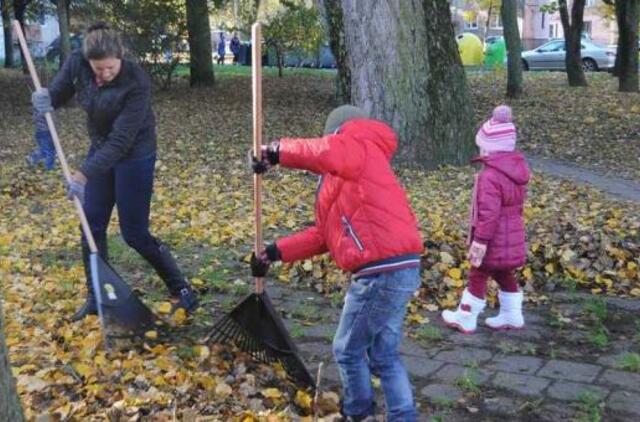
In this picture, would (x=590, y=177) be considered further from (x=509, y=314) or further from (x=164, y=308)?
(x=164, y=308)

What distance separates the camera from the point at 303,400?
14.1 feet

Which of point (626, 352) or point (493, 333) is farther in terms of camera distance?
point (493, 333)

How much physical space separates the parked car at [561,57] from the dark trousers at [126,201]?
107 ft

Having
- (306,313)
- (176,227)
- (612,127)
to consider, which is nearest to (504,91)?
(612,127)

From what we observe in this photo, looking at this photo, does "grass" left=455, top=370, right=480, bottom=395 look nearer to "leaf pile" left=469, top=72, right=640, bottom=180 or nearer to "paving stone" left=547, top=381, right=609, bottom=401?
"paving stone" left=547, top=381, right=609, bottom=401

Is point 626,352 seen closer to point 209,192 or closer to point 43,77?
point 209,192

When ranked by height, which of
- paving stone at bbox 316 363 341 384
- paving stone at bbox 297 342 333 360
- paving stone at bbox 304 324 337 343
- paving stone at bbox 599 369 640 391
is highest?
paving stone at bbox 304 324 337 343

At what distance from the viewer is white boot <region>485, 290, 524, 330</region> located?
552 cm

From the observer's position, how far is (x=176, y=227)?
28.6 feet

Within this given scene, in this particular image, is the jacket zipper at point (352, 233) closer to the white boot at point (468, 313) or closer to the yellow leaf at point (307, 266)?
the white boot at point (468, 313)

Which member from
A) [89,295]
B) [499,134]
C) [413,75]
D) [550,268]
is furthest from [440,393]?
[413,75]

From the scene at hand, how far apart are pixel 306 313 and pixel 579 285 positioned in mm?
2128

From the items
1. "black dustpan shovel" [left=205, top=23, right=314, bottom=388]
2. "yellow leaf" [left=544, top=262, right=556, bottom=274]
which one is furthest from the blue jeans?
"yellow leaf" [left=544, top=262, right=556, bottom=274]

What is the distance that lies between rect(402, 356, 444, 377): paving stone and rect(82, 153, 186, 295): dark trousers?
1.71m
